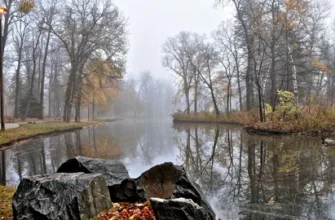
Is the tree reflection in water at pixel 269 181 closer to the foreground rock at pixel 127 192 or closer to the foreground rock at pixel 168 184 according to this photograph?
the foreground rock at pixel 168 184

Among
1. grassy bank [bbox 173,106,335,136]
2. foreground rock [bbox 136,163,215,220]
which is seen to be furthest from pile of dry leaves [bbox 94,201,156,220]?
grassy bank [bbox 173,106,335,136]

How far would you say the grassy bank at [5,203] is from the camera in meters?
4.82

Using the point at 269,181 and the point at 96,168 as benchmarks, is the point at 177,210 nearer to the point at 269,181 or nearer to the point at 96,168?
the point at 96,168

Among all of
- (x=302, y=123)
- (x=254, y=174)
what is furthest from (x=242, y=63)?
(x=254, y=174)

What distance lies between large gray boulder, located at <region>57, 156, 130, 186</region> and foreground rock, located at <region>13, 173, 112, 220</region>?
2.81 ft

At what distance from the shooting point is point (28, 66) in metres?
49.3

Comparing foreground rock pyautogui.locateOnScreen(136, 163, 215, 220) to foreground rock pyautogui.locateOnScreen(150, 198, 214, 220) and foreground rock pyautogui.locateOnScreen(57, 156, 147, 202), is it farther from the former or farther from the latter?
foreground rock pyautogui.locateOnScreen(150, 198, 214, 220)

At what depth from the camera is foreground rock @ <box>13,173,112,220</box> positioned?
418cm

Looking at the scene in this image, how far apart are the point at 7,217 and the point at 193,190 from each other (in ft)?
9.41

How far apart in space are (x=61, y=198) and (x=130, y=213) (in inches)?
38.9

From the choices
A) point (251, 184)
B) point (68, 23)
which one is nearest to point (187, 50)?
point (68, 23)

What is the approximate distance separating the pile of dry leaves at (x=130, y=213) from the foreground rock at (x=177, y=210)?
304 millimetres

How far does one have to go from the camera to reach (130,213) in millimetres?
4477

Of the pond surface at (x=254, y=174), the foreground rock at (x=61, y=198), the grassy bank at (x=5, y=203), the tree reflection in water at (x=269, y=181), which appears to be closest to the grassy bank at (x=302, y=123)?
the pond surface at (x=254, y=174)
